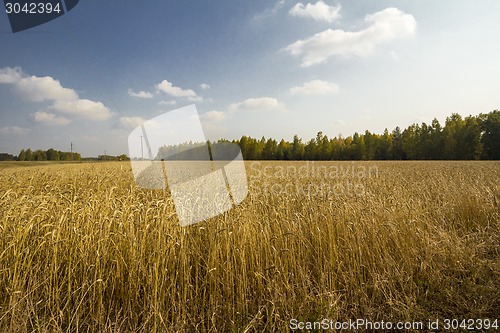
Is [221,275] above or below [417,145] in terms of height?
below

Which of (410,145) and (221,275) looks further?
(410,145)

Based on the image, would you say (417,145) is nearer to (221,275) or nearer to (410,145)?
(410,145)

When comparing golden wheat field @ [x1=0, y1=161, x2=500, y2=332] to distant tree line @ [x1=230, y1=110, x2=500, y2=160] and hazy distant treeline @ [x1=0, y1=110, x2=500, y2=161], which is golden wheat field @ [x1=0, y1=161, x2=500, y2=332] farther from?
distant tree line @ [x1=230, y1=110, x2=500, y2=160]

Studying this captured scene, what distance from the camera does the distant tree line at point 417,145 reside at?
185 ft

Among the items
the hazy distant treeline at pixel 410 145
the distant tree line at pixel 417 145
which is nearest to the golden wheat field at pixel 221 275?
the hazy distant treeline at pixel 410 145

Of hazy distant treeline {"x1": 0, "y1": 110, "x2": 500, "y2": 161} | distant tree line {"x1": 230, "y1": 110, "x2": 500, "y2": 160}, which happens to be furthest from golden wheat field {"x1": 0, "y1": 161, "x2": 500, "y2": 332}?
distant tree line {"x1": 230, "y1": 110, "x2": 500, "y2": 160}

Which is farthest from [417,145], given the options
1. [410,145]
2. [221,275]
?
[221,275]

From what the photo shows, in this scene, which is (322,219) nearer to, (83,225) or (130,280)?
(130,280)

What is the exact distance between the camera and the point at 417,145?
6481 cm

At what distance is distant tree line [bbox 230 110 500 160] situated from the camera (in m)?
56.5

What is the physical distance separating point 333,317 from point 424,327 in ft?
3.26

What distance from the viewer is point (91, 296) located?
2.75 m

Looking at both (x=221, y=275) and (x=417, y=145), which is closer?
(x=221, y=275)

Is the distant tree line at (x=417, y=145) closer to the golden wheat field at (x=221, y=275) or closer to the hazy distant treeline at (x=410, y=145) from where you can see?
the hazy distant treeline at (x=410, y=145)
